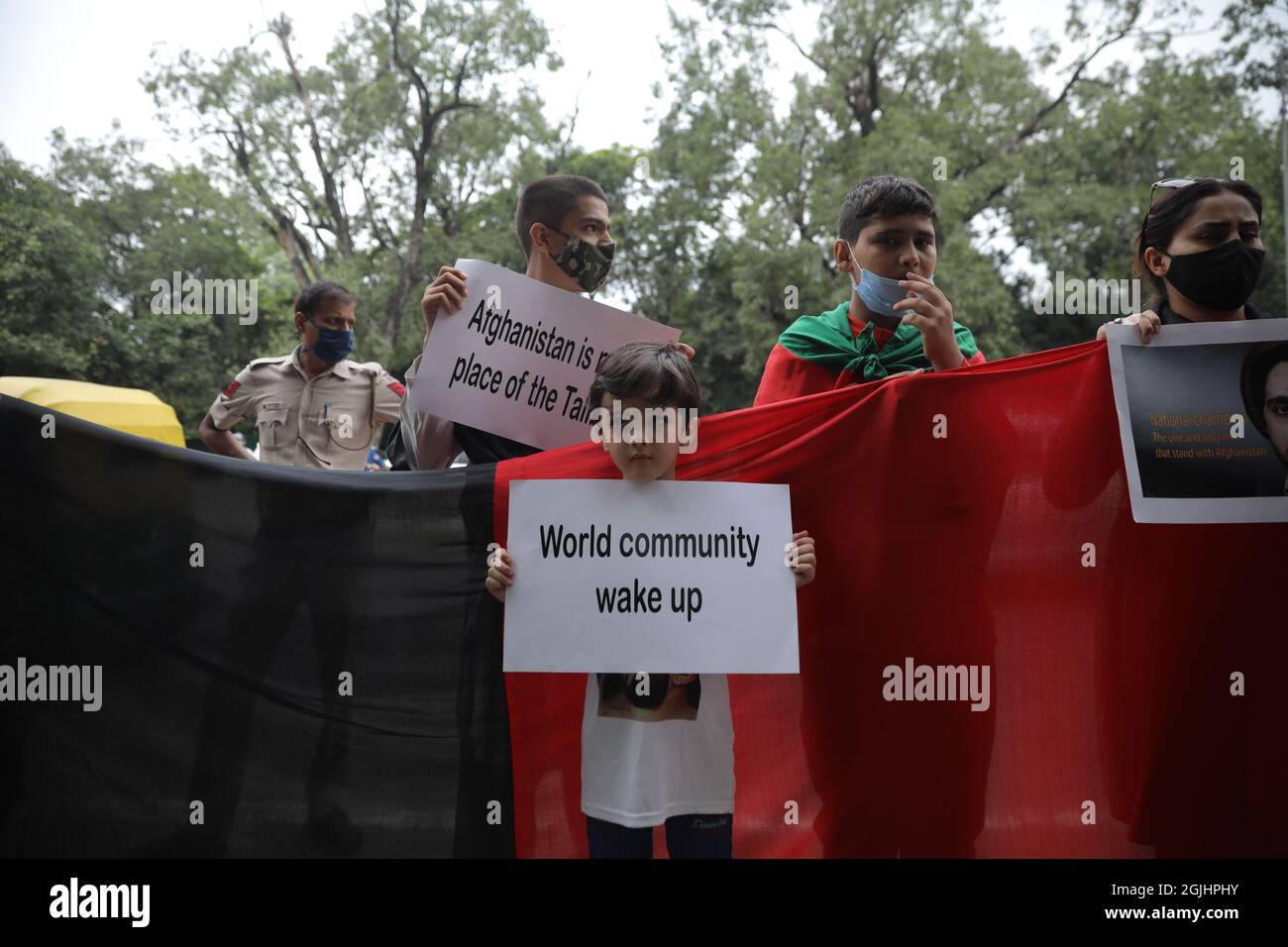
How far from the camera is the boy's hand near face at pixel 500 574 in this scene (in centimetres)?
281

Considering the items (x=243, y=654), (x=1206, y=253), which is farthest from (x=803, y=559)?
(x=243, y=654)

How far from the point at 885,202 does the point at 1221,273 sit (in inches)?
37.0

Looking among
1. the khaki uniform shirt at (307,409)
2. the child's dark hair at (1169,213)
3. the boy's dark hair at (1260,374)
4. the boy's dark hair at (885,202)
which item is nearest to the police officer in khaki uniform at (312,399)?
the khaki uniform shirt at (307,409)

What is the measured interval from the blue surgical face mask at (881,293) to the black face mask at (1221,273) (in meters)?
0.69

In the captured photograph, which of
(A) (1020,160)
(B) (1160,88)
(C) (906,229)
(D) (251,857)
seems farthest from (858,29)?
(D) (251,857)

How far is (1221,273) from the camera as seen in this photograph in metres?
A: 3.00

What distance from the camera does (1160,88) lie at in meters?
21.0

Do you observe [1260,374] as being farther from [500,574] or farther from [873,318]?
[500,574]

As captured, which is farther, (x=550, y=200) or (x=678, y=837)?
(x=550, y=200)

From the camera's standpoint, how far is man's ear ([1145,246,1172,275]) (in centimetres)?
310

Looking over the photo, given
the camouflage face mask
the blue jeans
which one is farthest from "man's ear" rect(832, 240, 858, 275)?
the blue jeans

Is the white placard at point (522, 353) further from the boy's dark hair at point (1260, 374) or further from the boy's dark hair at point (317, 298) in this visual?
the boy's dark hair at point (317, 298)

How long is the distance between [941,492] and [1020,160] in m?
19.5
